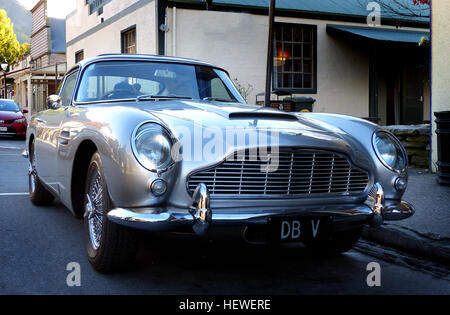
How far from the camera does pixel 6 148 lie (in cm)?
1369

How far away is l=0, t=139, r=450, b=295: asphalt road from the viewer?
3.12 metres

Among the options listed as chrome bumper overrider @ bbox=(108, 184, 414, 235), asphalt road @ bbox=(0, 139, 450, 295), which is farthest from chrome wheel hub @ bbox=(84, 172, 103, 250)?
chrome bumper overrider @ bbox=(108, 184, 414, 235)

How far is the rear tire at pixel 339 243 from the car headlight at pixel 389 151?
22.6 inches

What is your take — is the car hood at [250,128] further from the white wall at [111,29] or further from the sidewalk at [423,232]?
the white wall at [111,29]

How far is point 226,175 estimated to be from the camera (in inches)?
115

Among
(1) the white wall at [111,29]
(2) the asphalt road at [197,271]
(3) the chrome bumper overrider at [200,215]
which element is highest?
(1) the white wall at [111,29]

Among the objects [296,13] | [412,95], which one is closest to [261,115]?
[296,13]

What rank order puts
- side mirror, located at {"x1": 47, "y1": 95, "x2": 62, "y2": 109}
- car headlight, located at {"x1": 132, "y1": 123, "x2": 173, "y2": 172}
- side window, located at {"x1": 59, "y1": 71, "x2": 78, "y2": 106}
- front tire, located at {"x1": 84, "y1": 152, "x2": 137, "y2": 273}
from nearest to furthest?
car headlight, located at {"x1": 132, "y1": 123, "x2": 173, "y2": 172}
front tire, located at {"x1": 84, "y1": 152, "x2": 137, "y2": 273}
side mirror, located at {"x1": 47, "y1": 95, "x2": 62, "y2": 109}
side window, located at {"x1": 59, "y1": 71, "x2": 78, "y2": 106}

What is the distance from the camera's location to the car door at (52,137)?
14.2 ft

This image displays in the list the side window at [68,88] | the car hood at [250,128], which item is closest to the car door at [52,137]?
the side window at [68,88]

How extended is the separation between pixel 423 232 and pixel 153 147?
2444mm

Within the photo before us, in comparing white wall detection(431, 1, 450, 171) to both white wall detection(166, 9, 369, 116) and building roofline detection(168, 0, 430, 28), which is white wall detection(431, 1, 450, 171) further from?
white wall detection(166, 9, 369, 116)

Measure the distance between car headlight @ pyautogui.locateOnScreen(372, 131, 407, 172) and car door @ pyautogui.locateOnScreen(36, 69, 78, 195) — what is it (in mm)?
2327
